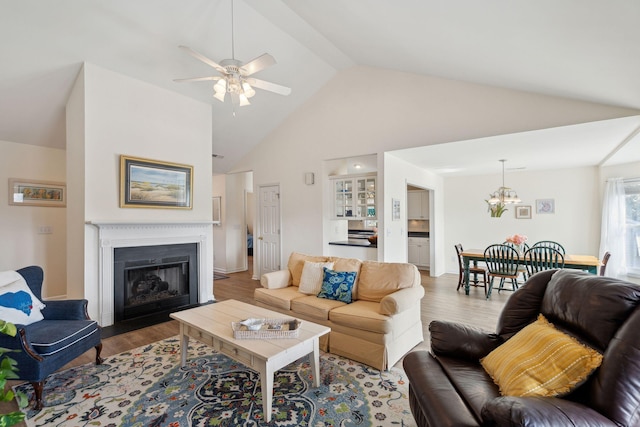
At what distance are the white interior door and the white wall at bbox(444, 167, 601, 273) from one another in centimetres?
394

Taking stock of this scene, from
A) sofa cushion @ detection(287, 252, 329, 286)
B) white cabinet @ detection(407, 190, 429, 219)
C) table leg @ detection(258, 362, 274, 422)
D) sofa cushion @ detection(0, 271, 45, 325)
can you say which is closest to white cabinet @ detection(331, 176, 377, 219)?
sofa cushion @ detection(287, 252, 329, 286)

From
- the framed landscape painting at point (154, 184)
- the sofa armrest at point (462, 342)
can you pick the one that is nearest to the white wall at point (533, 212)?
the sofa armrest at point (462, 342)

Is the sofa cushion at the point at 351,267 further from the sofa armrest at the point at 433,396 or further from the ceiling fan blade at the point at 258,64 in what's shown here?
the ceiling fan blade at the point at 258,64

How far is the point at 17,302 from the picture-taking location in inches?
92.9

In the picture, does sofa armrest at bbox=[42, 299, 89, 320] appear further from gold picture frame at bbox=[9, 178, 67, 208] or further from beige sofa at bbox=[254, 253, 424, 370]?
gold picture frame at bbox=[9, 178, 67, 208]

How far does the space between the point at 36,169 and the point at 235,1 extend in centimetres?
390

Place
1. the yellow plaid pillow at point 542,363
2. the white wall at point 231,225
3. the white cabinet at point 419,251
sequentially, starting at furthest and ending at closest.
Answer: the white cabinet at point 419,251, the white wall at point 231,225, the yellow plaid pillow at point 542,363

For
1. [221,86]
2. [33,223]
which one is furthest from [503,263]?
[33,223]

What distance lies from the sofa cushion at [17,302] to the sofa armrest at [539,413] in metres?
3.12

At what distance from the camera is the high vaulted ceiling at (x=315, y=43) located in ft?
6.82

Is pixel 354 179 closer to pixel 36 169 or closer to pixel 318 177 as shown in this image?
pixel 318 177

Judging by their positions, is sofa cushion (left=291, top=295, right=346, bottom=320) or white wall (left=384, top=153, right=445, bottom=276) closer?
sofa cushion (left=291, top=295, right=346, bottom=320)

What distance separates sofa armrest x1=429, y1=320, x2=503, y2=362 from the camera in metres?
1.85

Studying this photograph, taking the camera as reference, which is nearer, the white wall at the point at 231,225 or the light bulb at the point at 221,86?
the light bulb at the point at 221,86
